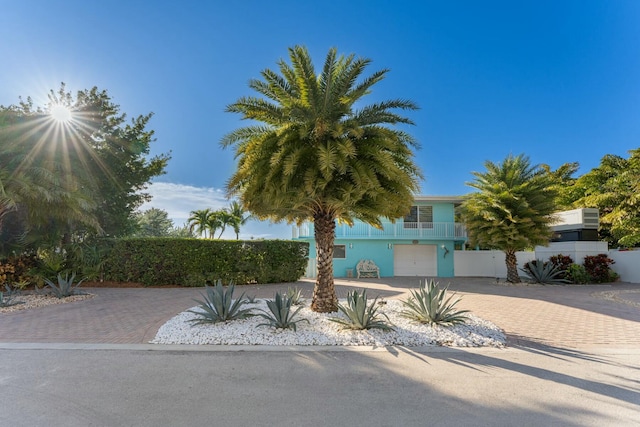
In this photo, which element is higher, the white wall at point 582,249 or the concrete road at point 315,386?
the white wall at point 582,249

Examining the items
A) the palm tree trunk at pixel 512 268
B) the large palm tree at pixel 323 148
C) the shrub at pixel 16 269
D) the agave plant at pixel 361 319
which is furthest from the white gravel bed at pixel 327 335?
the palm tree trunk at pixel 512 268

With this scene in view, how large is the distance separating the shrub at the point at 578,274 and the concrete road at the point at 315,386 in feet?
42.2

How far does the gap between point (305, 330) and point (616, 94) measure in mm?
18510

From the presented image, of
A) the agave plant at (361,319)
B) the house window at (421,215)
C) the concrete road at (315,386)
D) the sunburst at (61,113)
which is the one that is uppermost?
the sunburst at (61,113)

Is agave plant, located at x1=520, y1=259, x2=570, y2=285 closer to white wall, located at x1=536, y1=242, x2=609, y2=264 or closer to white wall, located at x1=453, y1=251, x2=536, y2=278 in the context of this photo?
white wall, located at x1=536, y1=242, x2=609, y2=264

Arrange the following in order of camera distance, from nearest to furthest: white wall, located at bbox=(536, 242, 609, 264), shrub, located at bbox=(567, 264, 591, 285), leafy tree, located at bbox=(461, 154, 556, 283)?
1. leafy tree, located at bbox=(461, 154, 556, 283)
2. shrub, located at bbox=(567, 264, 591, 285)
3. white wall, located at bbox=(536, 242, 609, 264)

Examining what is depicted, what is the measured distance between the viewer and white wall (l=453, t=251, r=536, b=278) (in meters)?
20.5

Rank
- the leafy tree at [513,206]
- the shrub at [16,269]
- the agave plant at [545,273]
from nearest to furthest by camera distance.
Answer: the shrub at [16,269]
the leafy tree at [513,206]
the agave plant at [545,273]

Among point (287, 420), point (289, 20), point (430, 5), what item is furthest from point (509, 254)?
point (287, 420)

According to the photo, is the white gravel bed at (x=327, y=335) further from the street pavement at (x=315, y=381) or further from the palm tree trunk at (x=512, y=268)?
the palm tree trunk at (x=512, y=268)

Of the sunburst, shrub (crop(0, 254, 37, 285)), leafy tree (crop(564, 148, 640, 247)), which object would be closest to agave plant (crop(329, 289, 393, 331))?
shrub (crop(0, 254, 37, 285))

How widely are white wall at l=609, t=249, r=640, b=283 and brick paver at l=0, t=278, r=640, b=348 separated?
5598mm

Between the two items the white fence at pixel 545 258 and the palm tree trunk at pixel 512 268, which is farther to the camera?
the white fence at pixel 545 258

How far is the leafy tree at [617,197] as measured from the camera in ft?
56.1
